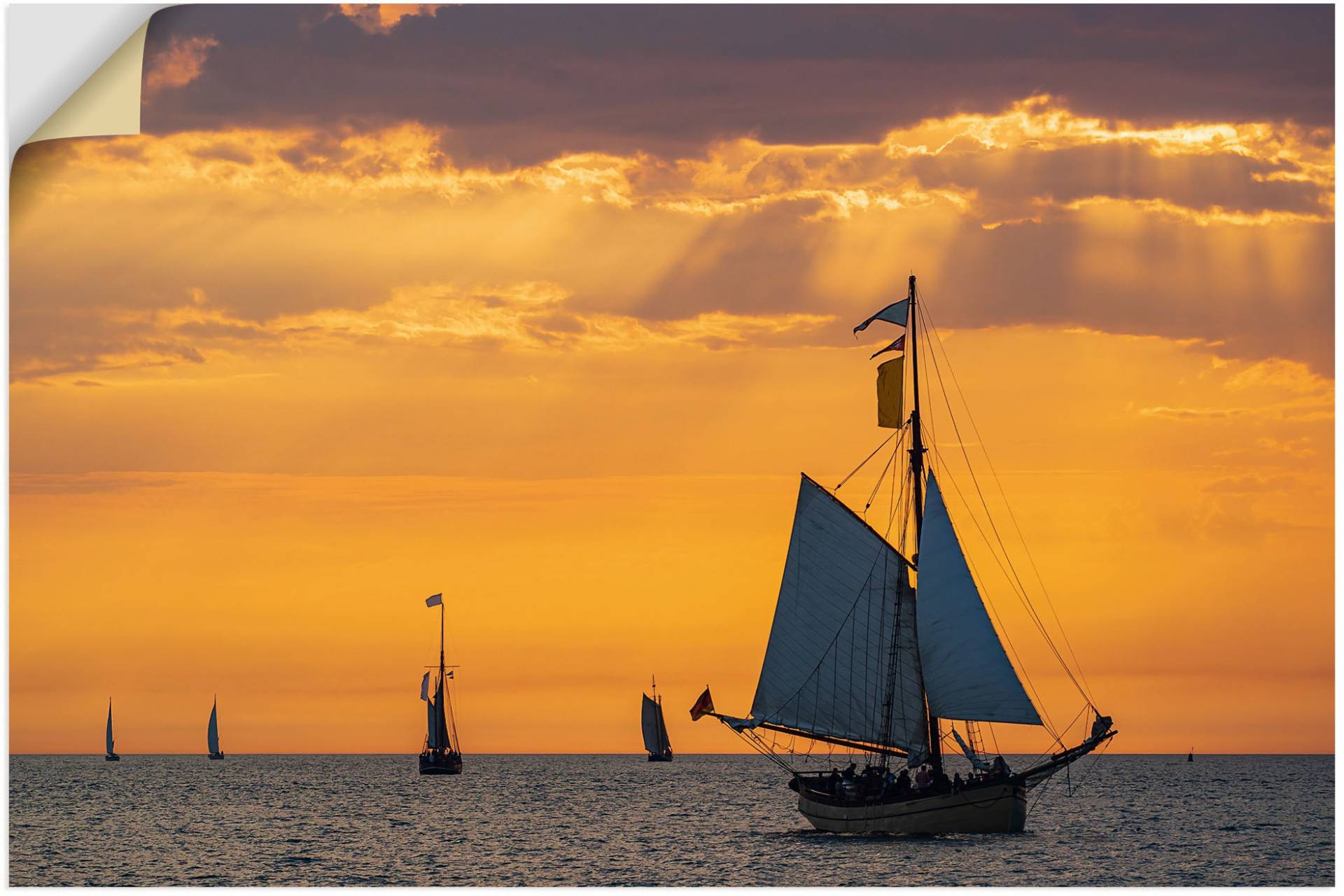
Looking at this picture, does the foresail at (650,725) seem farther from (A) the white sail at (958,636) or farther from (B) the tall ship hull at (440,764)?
(A) the white sail at (958,636)

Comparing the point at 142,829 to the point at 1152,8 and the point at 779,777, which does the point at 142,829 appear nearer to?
the point at 1152,8

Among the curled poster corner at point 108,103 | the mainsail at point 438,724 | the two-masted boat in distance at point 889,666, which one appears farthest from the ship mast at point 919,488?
the mainsail at point 438,724

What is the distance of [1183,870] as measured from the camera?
87.3 feet

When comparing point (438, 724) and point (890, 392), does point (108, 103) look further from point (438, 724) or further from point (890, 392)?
point (438, 724)

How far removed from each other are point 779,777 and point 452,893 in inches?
2862

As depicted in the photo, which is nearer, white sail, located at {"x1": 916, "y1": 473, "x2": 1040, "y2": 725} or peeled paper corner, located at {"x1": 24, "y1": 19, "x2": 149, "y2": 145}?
peeled paper corner, located at {"x1": 24, "y1": 19, "x2": 149, "y2": 145}

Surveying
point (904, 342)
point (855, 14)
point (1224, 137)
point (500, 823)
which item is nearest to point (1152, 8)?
point (1224, 137)

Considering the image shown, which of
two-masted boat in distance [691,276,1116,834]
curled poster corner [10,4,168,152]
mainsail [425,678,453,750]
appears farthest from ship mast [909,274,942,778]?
mainsail [425,678,453,750]

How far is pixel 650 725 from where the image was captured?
80.3 meters

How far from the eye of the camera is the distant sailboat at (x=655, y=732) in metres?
78.1

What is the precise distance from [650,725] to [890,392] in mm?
57025

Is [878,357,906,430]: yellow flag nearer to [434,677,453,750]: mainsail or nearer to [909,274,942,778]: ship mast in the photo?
[909,274,942,778]: ship mast

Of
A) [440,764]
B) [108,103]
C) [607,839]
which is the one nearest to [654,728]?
[440,764]

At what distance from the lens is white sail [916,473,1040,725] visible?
2534 centimetres
